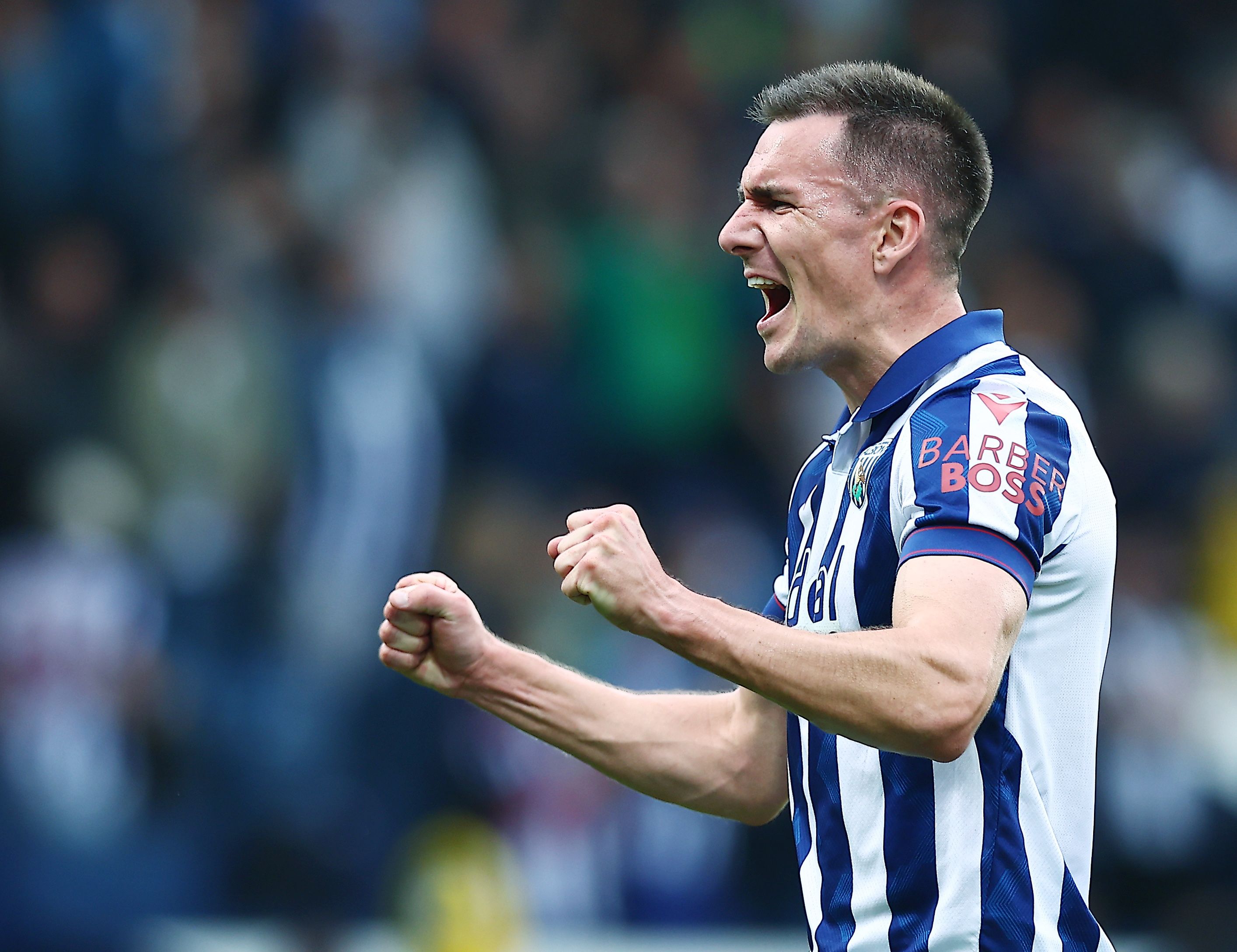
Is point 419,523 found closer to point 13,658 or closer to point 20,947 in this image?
point 13,658

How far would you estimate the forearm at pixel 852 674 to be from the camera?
2.63 metres

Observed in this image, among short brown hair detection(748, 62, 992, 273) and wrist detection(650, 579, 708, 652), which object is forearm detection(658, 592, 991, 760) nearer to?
wrist detection(650, 579, 708, 652)

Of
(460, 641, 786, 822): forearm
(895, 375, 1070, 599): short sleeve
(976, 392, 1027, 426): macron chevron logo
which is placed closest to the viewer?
(895, 375, 1070, 599): short sleeve

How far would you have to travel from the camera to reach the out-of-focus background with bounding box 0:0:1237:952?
755 centimetres

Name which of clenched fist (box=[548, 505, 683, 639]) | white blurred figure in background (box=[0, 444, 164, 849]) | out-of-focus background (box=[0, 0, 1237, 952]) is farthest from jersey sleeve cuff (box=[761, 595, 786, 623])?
white blurred figure in background (box=[0, 444, 164, 849])

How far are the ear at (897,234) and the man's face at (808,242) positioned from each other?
0.02m

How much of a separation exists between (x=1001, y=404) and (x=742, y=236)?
0.74 meters

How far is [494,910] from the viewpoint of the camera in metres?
7.38

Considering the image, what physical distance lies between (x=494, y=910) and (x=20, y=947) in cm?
200

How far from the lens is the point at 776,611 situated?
362 cm

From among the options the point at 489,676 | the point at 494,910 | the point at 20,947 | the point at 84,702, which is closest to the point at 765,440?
the point at 494,910

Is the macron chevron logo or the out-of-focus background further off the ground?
the out-of-focus background

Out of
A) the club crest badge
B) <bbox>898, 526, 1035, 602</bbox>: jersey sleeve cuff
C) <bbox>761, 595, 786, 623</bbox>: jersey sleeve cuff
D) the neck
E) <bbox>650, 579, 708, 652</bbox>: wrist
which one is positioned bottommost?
<bbox>650, 579, 708, 652</bbox>: wrist

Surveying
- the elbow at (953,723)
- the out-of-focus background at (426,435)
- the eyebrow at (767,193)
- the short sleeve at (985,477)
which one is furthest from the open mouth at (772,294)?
the out-of-focus background at (426,435)
